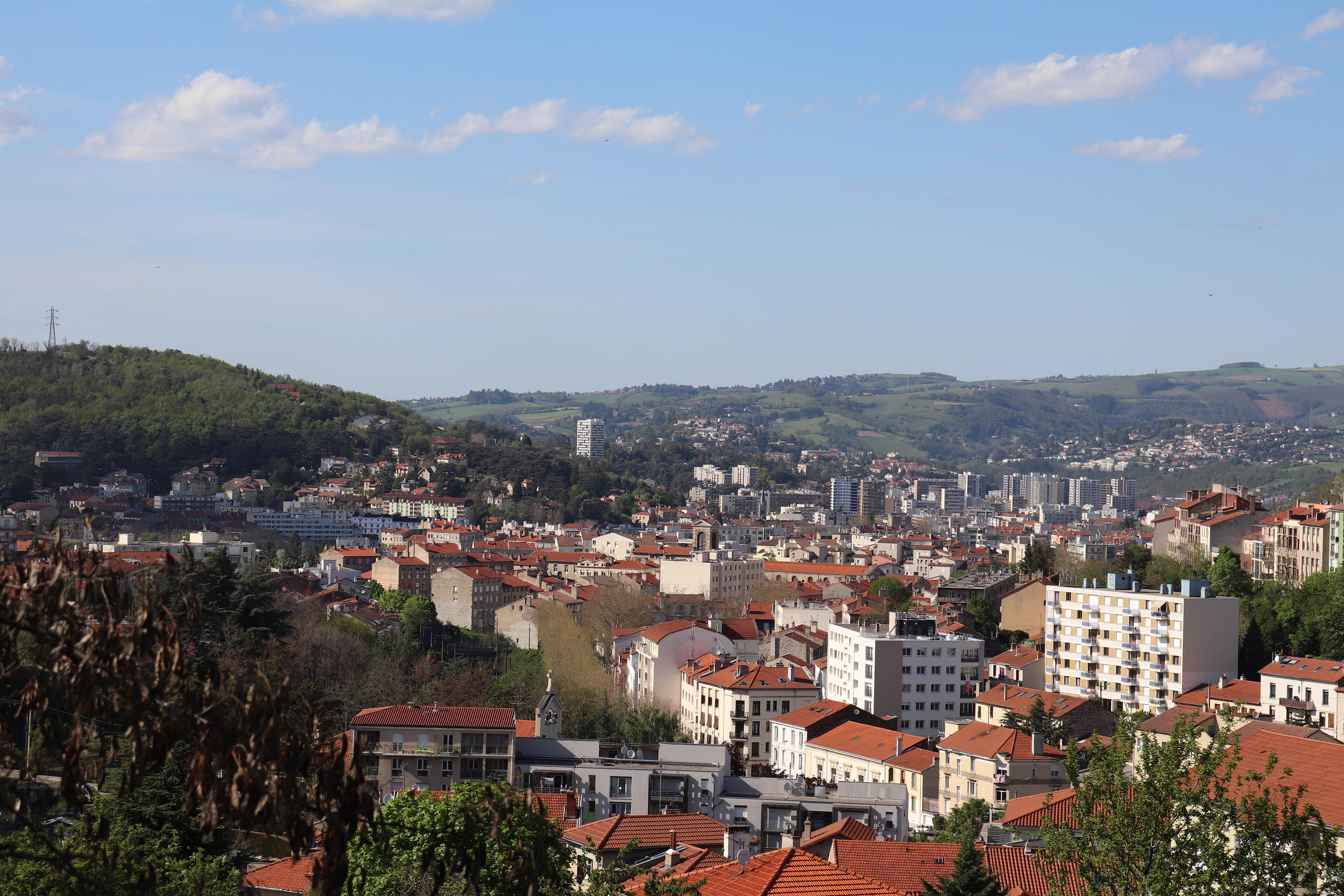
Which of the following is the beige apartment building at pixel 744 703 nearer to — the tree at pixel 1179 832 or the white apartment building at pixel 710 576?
the white apartment building at pixel 710 576

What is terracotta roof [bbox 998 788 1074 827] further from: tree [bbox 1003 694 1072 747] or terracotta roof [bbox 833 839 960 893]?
tree [bbox 1003 694 1072 747]

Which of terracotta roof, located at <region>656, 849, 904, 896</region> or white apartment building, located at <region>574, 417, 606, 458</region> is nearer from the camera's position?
terracotta roof, located at <region>656, 849, 904, 896</region>

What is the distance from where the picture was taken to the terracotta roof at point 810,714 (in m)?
35.5

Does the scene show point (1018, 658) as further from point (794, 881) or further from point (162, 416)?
point (162, 416)

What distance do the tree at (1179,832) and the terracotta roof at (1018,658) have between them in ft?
105

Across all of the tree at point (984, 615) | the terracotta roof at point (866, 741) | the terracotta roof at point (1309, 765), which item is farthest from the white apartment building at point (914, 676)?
the terracotta roof at point (1309, 765)

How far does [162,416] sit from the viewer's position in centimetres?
10712

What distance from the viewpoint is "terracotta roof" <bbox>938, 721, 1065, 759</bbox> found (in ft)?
96.7

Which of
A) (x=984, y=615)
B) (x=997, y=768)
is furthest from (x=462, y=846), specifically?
(x=984, y=615)

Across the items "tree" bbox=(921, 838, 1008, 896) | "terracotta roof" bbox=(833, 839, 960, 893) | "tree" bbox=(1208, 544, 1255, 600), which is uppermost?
"tree" bbox=(921, 838, 1008, 896)

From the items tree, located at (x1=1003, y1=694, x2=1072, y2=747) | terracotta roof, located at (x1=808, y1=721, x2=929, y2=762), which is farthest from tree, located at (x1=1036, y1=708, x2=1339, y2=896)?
tree, located at (x1=1003, y1=694, x2=1072, y2=747)

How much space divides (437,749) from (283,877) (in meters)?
8.48

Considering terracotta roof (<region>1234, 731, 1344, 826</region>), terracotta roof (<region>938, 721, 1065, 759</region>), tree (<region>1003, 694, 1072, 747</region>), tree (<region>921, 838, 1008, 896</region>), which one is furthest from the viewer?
tree (<region>1003, 694, 1072, 747</region>)

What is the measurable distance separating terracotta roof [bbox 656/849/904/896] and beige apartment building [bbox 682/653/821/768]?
2316cm
